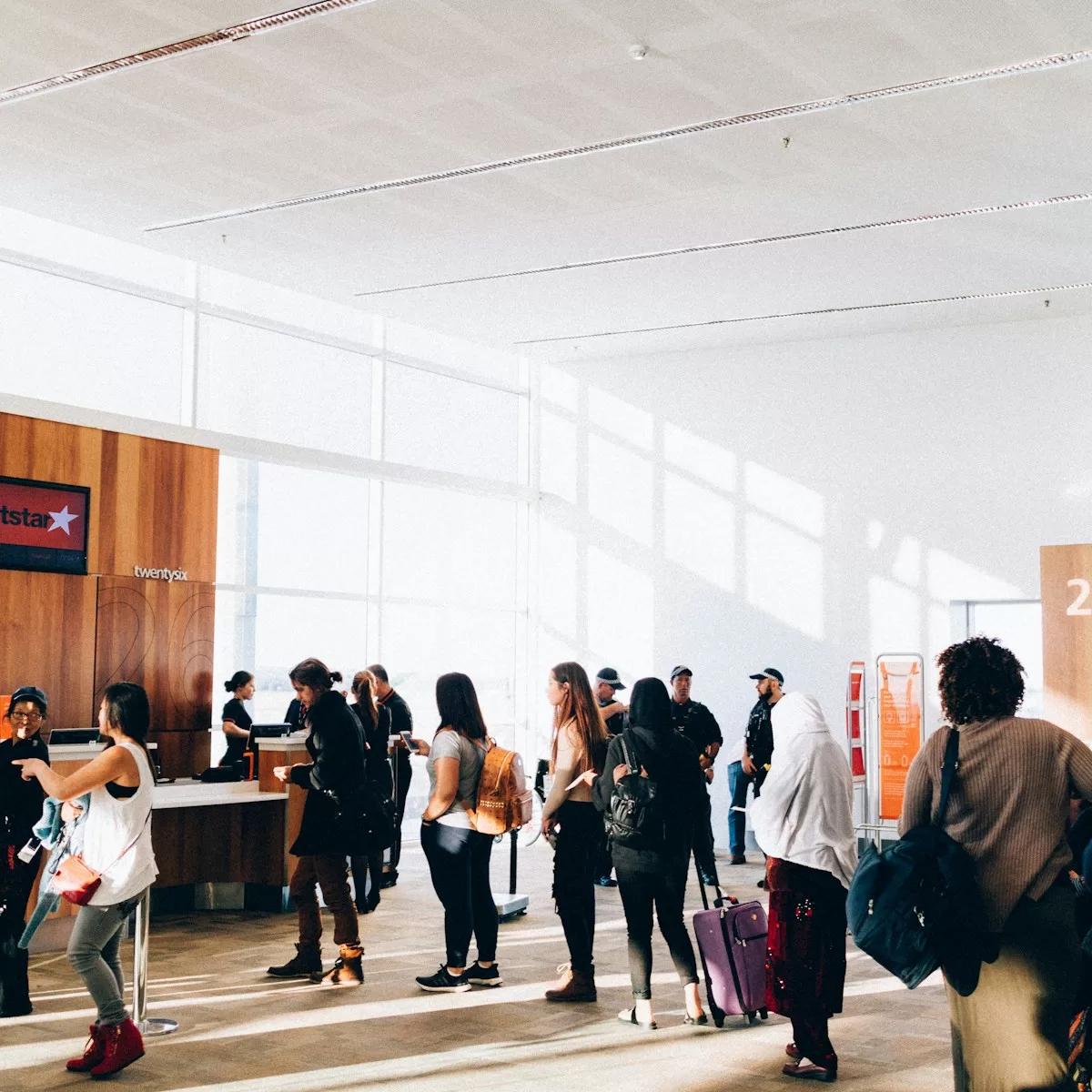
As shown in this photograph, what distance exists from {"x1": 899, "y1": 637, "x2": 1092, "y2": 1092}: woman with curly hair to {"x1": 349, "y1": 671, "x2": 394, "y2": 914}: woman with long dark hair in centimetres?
535

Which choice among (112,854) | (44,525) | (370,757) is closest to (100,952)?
(112,854)

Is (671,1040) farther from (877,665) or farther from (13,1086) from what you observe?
(877,665)

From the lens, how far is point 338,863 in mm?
6859

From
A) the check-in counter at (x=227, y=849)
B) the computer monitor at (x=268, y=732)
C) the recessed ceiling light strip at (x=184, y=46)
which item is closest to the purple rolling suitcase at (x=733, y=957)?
the check-in counter at (x=227, y=849)

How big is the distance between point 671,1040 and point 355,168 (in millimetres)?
5702

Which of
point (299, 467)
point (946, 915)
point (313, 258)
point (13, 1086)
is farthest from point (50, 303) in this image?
point (946, 915)

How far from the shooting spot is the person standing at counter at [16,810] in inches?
240

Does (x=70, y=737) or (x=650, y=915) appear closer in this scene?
(x=650, y=915)

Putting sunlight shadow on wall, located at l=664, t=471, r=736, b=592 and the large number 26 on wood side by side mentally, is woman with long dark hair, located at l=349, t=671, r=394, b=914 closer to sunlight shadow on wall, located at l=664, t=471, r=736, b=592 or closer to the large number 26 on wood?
the large number 26 on wood

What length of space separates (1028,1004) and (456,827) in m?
3.60

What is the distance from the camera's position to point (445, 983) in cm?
689

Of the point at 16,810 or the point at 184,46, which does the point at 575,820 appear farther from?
the point at 184,46

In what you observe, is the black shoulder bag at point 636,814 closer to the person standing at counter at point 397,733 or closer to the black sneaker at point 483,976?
the black sneaker at point 483,976

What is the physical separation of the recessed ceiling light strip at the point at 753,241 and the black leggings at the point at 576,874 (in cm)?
524
